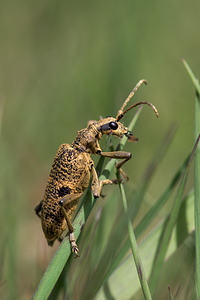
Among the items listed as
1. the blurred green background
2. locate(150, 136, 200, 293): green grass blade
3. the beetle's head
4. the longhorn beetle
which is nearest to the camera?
locate(150, 136, 200, 293): green grass blade

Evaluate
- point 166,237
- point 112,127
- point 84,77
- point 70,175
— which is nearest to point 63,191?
point 70,175

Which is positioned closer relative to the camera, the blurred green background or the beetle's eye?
the beetle's eye

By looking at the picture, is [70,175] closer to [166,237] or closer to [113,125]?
[113,125]

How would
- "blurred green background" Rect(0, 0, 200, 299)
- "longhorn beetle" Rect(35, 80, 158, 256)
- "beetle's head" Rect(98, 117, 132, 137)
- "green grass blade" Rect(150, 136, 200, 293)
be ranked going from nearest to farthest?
"green grass blade" Rect(150, 136, 200, 293)
"longhorn beetle" Rect(35, 80, 158, 256)
"beetle's head" Rect(98, 117, 132, 137)
"blurred green background" Rect(0, 0, 200, 299)

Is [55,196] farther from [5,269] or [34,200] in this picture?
[34,200]

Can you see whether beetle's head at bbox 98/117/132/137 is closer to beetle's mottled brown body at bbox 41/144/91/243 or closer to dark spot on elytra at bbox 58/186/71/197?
beetle's mottled brown body at bbox 41/144/91/243

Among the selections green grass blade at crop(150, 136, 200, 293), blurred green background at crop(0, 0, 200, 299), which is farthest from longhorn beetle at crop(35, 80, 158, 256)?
blurred green background at crop(0, 0, 200, 299)
